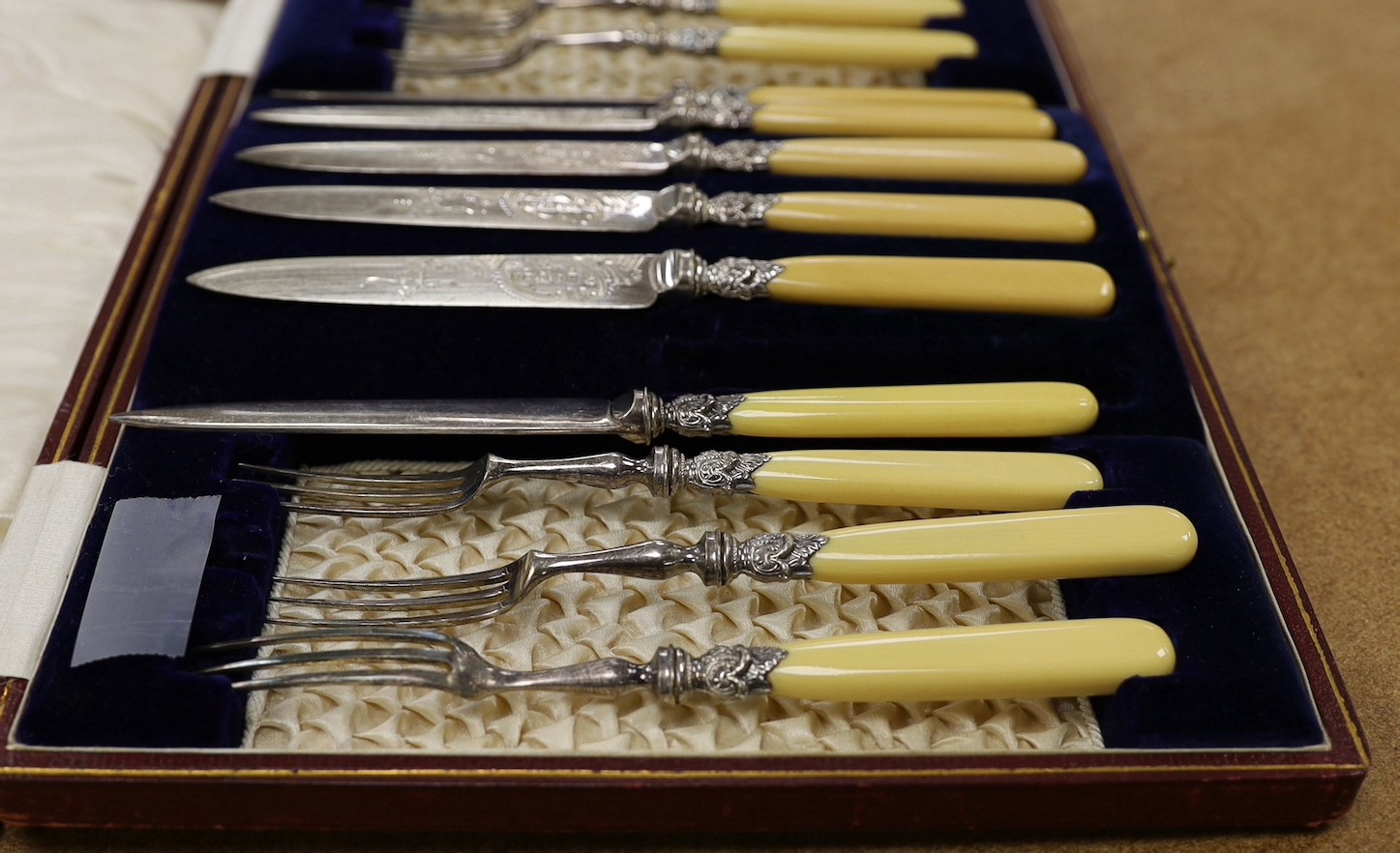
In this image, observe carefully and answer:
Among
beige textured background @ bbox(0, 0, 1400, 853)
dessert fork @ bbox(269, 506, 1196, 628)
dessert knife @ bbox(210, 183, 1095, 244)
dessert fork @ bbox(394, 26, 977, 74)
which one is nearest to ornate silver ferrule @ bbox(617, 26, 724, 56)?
dessert fork @ bbox(394, 26, 977, 74)

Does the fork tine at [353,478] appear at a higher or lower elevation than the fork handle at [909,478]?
higher

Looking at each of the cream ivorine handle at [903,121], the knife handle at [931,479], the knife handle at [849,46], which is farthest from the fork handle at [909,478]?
the knife handle at [849,46]

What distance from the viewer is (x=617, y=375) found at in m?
1.57

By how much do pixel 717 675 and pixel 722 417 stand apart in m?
0.36

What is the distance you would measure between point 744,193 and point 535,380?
1.55 ft

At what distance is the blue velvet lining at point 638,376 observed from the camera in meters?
1.24

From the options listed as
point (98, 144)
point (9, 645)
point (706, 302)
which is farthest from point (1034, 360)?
point (98, 144)

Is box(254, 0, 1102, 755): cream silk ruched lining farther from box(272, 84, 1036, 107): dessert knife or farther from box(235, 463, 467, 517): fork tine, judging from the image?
box(272, 84, 1036, 107): dessert knife

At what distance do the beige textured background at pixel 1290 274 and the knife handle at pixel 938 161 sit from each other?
1.28 feet

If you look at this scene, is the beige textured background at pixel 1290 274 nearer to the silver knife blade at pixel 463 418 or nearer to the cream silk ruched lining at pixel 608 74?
the silver knife blade at pixel 463 418

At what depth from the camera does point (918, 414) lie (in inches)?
57.9

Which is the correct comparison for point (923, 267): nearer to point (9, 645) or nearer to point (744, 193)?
point (744, 193)

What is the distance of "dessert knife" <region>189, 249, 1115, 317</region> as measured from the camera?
161 centimetres

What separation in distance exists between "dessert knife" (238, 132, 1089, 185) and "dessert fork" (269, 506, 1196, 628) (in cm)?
70
